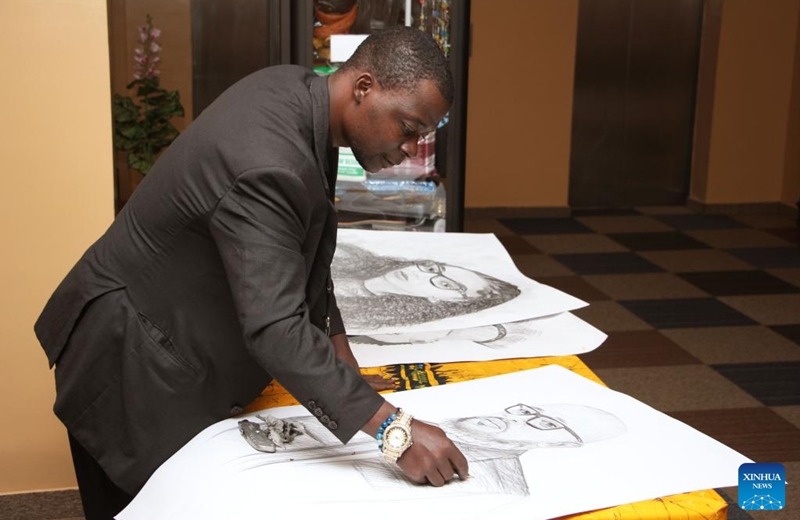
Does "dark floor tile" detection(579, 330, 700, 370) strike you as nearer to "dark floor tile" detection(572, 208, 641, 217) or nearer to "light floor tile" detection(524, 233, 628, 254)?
"light floor tile" detection(524, 233, 628, 254)

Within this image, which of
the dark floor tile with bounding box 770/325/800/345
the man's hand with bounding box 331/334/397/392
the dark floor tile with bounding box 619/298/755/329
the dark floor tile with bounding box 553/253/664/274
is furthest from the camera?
the dark floor tile with bounding box 553/253/664/274

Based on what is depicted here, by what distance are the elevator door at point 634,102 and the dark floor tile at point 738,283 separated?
179 cm

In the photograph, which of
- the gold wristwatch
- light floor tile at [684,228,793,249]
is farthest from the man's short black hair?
light floor tile at [684,228,793,249]

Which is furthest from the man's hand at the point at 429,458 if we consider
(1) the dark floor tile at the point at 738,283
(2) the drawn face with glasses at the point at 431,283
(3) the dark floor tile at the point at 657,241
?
(3) the dark floor tile at the point at 657,241

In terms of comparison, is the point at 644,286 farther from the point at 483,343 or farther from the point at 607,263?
the point at 483,343

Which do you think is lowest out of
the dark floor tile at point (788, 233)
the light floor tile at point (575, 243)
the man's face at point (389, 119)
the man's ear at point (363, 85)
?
the light floor tile at point (575, 243)

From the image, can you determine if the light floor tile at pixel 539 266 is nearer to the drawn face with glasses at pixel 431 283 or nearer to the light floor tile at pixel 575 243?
the light floor tile at pixel 575 243

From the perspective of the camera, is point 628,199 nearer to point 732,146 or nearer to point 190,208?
point 732,146

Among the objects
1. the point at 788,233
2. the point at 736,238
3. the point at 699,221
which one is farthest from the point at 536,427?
the point at 699,221

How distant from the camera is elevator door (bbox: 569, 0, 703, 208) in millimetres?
6715

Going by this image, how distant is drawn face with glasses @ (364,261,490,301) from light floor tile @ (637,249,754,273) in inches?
142

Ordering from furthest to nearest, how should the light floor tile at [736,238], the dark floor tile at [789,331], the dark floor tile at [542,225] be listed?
the dark floor tile at [542,225] < the light floor tile at [736,238] < the dark floor tile at [789,331]

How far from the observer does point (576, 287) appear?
5.09m

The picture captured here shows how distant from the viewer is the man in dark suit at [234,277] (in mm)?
1232
